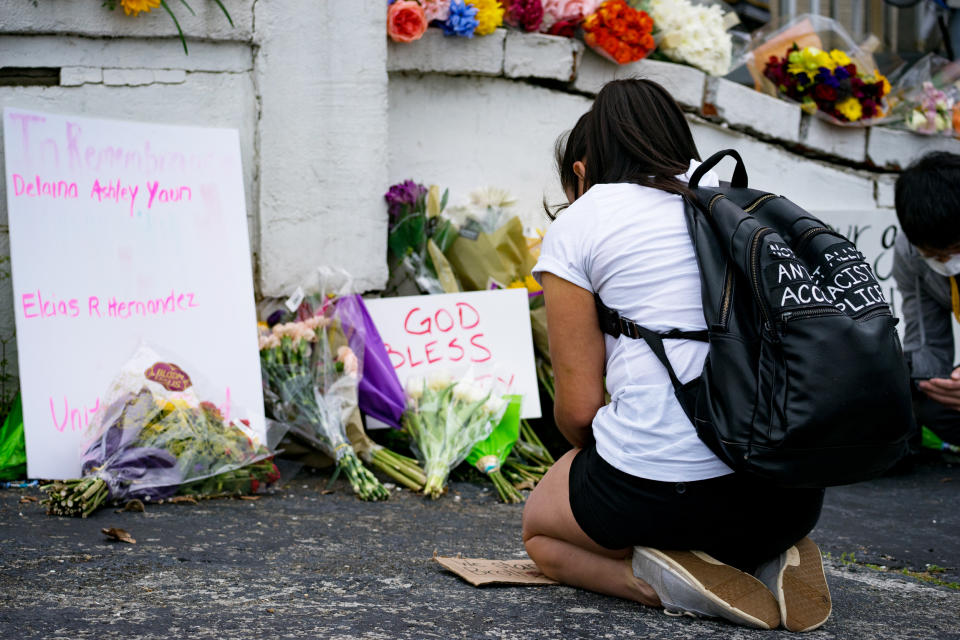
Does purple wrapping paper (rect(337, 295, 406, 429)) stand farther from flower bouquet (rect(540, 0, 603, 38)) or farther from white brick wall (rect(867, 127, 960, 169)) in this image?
white brick wall (rect(867, 127, 960, 169))

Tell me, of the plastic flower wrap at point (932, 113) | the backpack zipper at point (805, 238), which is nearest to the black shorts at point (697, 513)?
the backpack zipper at point (805, 238)

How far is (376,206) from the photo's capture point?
14.1ft

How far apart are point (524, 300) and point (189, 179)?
1.42m

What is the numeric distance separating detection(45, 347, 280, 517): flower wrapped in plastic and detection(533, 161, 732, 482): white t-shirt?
65.0 inches

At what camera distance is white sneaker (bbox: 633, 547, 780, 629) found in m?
2.23

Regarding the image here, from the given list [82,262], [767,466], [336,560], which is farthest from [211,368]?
[767,466]

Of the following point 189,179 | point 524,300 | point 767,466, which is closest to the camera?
point 767,466

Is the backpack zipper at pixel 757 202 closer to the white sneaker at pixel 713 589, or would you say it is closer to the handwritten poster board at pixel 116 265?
the white sneaker at pixel 713 589

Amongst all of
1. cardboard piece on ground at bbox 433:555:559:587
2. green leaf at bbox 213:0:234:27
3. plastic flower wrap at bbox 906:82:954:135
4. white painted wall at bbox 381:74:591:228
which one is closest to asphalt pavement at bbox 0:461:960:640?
cardboard piece on ground at bbox 433:555:559:587

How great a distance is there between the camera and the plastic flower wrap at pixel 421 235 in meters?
4.38

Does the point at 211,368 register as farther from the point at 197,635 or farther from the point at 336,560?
the point at 197,635

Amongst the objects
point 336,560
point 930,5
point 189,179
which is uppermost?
point 930,5

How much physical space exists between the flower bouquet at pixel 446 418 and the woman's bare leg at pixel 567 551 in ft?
3.94

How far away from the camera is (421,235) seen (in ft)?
14.5
